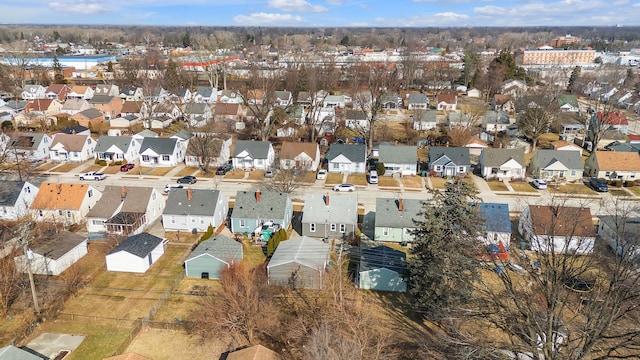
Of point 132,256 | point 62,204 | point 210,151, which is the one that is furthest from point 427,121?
point 132,256

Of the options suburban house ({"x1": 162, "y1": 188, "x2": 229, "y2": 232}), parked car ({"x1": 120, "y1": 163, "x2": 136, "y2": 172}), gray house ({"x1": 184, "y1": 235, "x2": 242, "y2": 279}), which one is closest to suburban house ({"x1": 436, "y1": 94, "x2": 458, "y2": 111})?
parked car ({"x1": 120, "y1": 163, "x2": 136, "y2": 172})

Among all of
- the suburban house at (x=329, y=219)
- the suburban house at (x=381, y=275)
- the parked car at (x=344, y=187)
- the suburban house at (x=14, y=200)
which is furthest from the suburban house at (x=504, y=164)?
the suburban house at (x=14, y=200)

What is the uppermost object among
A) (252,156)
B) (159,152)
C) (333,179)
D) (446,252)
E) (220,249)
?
(446,252)

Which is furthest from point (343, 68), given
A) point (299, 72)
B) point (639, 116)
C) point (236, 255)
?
point (236, 255)

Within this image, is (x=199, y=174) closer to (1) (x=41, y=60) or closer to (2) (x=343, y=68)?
(2) (x=343, y=68)

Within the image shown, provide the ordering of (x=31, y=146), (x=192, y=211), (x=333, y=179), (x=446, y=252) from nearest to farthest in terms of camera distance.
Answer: (x=446, y=252)
(x=192, y=211)
(x=333, y=179)
(x=31, y=146)

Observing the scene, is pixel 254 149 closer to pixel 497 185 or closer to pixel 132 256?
pixel 132 256

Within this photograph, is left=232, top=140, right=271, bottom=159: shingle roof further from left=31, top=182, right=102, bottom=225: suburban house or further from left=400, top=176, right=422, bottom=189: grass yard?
left=31, top=182, right=102, bottom=225: suburban house
